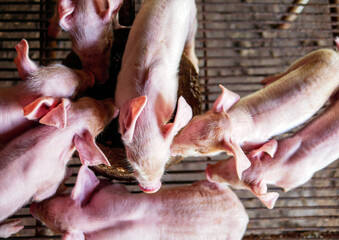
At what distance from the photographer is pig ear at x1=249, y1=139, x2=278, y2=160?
1.30m

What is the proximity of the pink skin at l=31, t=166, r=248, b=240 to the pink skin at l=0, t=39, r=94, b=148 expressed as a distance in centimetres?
31

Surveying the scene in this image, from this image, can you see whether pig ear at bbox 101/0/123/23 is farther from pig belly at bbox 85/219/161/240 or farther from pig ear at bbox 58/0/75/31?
pig belly at bbox 85/219/161/240

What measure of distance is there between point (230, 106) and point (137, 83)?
425mm

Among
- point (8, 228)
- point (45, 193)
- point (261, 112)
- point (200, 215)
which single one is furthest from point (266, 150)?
point (8, 228)

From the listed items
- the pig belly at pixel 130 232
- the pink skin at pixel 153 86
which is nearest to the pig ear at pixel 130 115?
the pink skin at pixel 153 86

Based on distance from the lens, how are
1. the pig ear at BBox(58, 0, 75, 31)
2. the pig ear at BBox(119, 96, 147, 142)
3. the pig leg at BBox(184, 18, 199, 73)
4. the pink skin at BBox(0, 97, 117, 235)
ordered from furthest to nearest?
the pig leg at BBox(184, 18, 199, 73) < the pig ear at BBox(58, 0, 75, 31) < the pink skin at BBox(0, 97, 117, 235) < the pig ear at BBox(119, 96, 147, 142)

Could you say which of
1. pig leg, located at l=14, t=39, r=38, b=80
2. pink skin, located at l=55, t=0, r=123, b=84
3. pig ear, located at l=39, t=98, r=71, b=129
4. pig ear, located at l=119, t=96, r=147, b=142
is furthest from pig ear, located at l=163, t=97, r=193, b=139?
pig leg, located at l=14, t=39, r=38, b=80

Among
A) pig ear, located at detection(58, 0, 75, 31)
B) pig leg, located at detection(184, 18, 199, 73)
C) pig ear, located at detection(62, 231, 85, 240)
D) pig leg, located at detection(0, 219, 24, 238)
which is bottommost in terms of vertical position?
pig leg, located at detection(0, 219, 24, 238)

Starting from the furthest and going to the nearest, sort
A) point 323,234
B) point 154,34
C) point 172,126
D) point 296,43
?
1. point 296,43
2. point 323,234
3. point 154,34
4. point 172,126

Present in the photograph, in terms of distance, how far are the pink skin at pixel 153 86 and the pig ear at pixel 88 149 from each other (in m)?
0.10

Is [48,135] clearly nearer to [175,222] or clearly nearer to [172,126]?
[172,126]

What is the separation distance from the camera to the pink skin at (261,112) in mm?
1271

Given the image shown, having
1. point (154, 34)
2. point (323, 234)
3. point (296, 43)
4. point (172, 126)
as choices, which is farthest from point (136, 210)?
point (296, 43)

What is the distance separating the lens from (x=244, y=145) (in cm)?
144
